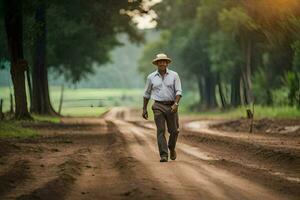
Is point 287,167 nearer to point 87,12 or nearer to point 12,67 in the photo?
point 12,67

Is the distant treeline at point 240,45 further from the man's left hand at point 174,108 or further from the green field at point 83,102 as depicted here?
the man's left hand at point 174,108

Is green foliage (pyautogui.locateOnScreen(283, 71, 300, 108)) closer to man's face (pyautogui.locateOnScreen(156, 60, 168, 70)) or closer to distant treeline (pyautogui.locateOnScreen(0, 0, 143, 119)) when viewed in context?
distant treeline (pyautogui.locateOnScreen(0, 0, 143, 119))

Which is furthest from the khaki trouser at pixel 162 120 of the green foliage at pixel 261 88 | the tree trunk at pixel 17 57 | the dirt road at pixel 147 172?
the green foliage at pixel 261 88

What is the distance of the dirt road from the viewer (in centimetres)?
1030

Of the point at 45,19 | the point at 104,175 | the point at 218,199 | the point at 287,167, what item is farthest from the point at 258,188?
the point at 45,19

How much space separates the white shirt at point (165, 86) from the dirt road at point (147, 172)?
142 cm

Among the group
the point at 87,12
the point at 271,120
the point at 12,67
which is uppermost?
the point at 87,12

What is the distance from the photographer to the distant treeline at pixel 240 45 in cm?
4244

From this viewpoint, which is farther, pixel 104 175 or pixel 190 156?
pixel 190 156

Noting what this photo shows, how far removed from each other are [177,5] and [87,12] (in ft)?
107

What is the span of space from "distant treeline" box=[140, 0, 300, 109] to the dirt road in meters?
20.4

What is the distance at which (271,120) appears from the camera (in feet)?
114

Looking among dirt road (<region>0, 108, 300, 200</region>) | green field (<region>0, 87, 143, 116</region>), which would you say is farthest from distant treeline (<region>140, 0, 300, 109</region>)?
dirt road (<region>0, 108, 300, 200</region>)

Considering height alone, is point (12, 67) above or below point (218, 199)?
above
